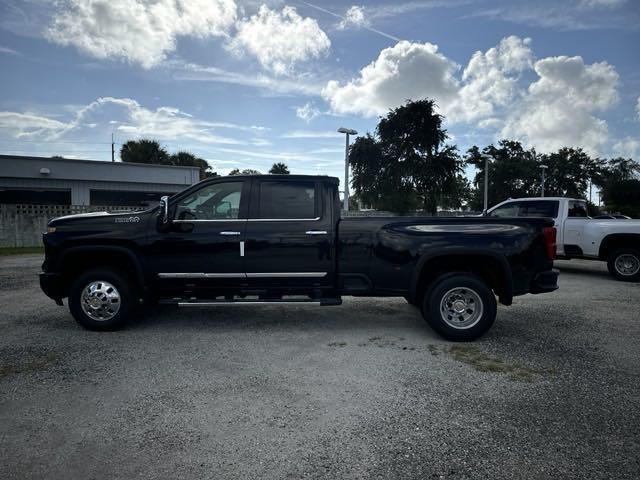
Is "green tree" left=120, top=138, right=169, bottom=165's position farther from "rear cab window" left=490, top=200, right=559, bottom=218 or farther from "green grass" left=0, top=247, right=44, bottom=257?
"rear cab window" left=490, top=200, right=559, bottom=218

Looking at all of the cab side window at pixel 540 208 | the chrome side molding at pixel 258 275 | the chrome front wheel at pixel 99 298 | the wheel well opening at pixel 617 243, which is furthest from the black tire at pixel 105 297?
the wheel well opening at pixel 617 243

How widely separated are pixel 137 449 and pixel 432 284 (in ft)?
12.1

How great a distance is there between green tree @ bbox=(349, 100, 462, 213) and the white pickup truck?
1031 inches

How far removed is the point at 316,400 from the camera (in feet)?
11.8

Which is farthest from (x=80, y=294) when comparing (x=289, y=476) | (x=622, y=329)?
(x=622, y=329)

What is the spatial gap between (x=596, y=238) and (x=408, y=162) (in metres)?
28.3

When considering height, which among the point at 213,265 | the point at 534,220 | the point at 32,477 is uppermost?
the point at 534,220

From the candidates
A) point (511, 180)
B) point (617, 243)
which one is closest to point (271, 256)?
point (617, 243)

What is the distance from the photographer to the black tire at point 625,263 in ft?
31.7

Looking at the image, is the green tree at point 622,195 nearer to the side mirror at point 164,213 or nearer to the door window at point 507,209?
the door window at point 507,209

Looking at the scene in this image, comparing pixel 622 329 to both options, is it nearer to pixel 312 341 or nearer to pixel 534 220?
pixel 534 220

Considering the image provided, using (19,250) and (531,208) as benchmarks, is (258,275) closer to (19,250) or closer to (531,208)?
(531,208)

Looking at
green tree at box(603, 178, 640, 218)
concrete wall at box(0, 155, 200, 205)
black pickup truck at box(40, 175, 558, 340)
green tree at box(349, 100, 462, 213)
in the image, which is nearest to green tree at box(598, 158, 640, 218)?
green tree at box(603, 178, 640, 218)

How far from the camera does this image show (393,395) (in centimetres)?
369
